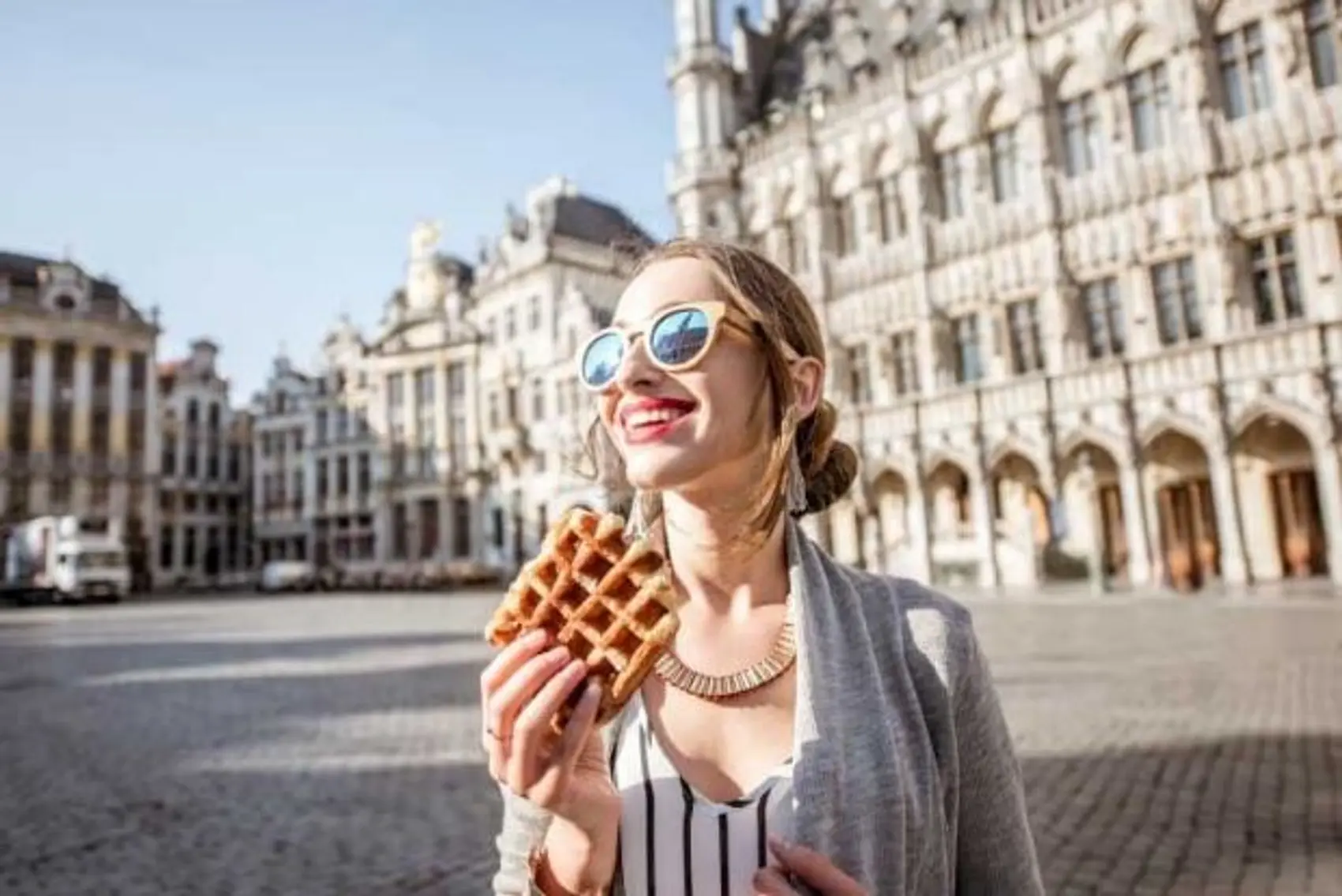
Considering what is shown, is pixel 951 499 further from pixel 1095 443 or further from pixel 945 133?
pixel 945 133

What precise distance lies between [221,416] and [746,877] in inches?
2960

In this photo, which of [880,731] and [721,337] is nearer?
[880,731]

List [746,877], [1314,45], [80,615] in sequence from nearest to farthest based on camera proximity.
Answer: [746,877] → [1314,45] → [80,615]

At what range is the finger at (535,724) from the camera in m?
1.21

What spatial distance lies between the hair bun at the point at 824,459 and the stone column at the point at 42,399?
202 ft

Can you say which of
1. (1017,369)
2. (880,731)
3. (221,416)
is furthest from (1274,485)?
(221,416)

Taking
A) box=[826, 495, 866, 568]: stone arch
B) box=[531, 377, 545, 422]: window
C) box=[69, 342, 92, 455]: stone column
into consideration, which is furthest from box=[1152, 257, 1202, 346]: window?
box=[69, 342, 92, 455]: stone column

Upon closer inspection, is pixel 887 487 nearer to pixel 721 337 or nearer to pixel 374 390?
pixel 721 337

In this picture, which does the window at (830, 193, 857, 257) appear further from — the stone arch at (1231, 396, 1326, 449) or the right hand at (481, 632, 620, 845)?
the right hand at (481, 632, 620, 845)

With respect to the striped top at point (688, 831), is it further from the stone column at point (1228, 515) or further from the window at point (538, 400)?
the window at point (538, 400)

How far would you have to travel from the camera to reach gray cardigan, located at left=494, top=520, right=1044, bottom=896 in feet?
4.53

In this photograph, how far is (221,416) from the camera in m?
67.4

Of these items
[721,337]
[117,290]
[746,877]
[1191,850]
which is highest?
[117,290]

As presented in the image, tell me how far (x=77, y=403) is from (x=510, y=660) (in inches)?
2452
